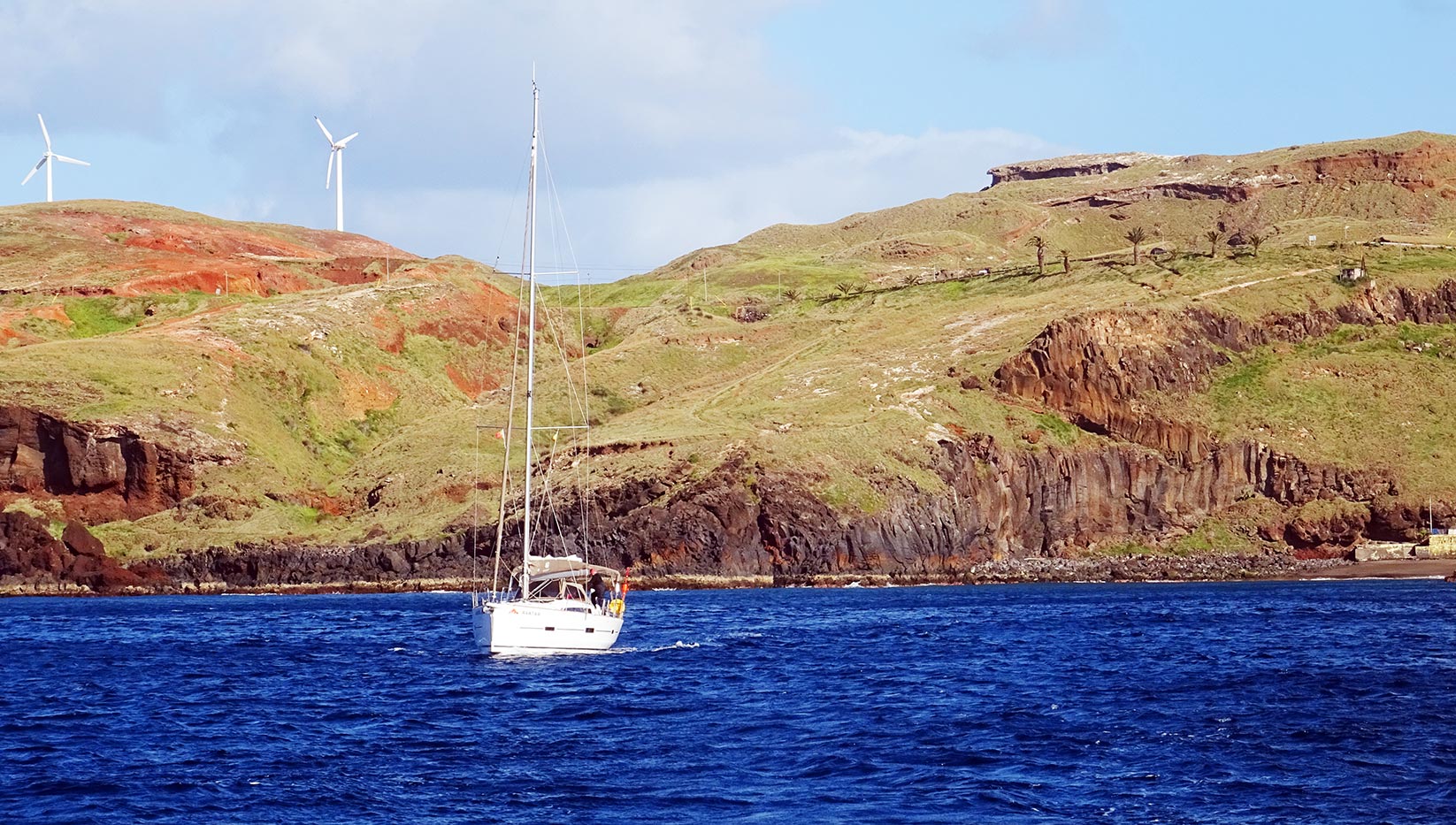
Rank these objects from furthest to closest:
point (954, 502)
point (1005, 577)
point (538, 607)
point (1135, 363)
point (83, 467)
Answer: point (1135, 363) → point (83, 467) → point (954, 502) → point (1005, 577) → point (538, 607)

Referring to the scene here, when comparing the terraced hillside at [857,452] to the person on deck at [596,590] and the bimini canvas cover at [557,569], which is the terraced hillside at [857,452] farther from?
the bimini canvas cover at [557,569]

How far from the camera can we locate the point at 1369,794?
3888 cm

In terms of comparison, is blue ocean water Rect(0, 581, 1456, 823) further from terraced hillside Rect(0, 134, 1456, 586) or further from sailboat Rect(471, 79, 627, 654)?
terraced hillside Rect(0, 134, 1456, 586)

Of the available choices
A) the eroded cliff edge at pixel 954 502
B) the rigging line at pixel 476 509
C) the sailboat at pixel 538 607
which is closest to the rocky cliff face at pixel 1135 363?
the eroded cliff edge at pixel 954 502

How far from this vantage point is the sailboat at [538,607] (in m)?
68.9

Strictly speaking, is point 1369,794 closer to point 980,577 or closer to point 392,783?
point 392,783

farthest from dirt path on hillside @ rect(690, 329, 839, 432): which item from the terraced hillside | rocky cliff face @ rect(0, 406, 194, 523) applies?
rocky cliff face @ rect(0, 406, 194, 523)

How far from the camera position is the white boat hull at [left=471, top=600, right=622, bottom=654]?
68688mm

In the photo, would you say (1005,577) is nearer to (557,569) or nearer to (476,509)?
(476,509)

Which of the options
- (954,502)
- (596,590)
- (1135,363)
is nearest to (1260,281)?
(1135,363)

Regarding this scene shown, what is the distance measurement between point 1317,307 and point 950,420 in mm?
44596

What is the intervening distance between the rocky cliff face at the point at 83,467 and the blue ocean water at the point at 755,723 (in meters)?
61.2

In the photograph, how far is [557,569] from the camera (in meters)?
73.2

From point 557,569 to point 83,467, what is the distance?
89.8 metres
